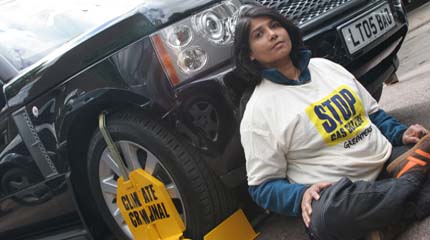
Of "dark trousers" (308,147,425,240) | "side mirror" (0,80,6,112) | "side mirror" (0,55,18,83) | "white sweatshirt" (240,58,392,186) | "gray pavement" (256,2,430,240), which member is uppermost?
"side mirror" (0,55,18,83)

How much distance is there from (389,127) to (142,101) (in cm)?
96

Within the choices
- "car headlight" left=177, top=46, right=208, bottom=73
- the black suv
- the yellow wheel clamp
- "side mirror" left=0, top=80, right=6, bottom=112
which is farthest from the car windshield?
the yellow wheel clamp

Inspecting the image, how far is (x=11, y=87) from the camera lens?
8.43ft

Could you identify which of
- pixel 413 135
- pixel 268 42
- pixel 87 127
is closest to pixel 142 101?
pixel 87 127

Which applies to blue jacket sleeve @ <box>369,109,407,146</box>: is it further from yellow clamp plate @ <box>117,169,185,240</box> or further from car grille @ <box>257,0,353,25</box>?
yellow clamp plate @ <box>117,169,185,240</box>

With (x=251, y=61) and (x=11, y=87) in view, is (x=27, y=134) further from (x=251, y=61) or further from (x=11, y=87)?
(x=251, y=61)

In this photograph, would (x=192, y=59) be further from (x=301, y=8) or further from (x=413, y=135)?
(x=413, y=135)

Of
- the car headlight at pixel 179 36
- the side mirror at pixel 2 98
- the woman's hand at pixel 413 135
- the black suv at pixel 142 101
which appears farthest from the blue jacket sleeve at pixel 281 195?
the side mirror at pixel 2 98

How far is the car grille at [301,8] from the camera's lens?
250 centimetres

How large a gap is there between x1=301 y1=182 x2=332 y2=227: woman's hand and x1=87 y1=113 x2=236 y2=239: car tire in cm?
48

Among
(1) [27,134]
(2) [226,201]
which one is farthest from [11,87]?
(2) [226,201]

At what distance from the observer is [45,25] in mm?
3146

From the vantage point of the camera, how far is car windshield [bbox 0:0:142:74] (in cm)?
290

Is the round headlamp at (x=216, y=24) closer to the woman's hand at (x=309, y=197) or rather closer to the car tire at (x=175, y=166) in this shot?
the car tire at (x=175, y=166)
